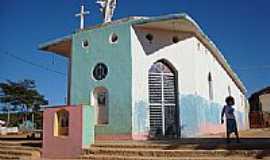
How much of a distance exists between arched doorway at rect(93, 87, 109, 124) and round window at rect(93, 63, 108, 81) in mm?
512

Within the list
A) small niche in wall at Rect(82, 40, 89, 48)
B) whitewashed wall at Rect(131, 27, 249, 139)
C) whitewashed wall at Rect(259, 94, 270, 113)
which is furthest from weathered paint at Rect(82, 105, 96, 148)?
whitewashed wall at Rect(259, 94, 270, 113)

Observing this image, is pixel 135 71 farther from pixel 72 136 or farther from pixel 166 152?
pixel 166 152

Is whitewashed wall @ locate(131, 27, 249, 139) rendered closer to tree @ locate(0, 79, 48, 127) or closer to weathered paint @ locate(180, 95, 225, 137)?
weathered paint @ locate(180, 95, 225, 137)

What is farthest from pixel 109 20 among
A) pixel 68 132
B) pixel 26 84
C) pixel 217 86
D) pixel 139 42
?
pixel 26 84

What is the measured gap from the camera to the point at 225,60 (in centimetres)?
2217

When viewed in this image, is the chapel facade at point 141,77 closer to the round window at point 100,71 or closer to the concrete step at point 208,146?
the round window at point 100,71

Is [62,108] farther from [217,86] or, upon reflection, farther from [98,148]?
[217,86]

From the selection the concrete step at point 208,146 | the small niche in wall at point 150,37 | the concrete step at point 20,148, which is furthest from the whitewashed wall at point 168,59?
the concrete step at point 20,148

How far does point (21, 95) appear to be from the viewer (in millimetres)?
48562

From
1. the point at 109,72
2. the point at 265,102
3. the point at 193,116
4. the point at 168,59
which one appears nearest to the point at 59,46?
the point at 109,72

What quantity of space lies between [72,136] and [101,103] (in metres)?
3.45

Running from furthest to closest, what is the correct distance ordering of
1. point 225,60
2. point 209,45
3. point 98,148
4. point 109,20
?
point 225,60
point 209,45
point 109,20
point 98,148

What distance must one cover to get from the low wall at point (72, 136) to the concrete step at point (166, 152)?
524 mm

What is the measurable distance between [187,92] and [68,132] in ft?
19.1
